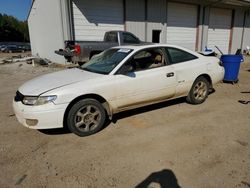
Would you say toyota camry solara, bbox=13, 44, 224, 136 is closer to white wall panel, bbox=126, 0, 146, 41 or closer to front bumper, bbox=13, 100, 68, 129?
front bumper, bbox=13, 100, 68, 129

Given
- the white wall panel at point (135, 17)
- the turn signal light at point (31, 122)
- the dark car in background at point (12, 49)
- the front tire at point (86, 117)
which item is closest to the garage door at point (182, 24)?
the white wall panel at point (135, 17)

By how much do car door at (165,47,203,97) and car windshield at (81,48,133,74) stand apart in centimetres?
105

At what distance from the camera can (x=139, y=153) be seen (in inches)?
126

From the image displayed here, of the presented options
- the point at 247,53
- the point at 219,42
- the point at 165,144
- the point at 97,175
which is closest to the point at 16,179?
the point at 97,175

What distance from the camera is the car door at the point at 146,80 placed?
3982 millimetres

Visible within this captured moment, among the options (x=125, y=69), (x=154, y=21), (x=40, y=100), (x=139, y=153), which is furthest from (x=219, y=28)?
(x=40, y=100)

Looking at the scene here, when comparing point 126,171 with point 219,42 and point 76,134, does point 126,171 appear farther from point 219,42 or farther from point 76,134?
point 219,42

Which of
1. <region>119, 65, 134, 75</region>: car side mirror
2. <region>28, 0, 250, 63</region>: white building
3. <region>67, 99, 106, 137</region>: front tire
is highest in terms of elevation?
<region>28, 0, 250, 63</region>: white building

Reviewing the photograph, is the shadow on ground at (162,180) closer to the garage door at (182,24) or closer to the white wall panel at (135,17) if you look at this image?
the white wall panel at (135,17)

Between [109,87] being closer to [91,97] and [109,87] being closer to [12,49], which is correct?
[91,97]

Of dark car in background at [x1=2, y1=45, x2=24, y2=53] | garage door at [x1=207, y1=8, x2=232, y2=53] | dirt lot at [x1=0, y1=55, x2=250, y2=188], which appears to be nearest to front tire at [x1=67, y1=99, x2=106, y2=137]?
dirt lot at [x1=0, y1=55, x2=250, y2=188]

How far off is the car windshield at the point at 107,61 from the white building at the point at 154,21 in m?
7.54

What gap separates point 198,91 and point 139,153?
2765 millimetres

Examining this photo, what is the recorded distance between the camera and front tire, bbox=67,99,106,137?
360 centimetres
